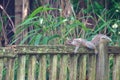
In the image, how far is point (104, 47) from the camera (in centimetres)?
362

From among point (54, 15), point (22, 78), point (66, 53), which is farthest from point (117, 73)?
point (54, 15)

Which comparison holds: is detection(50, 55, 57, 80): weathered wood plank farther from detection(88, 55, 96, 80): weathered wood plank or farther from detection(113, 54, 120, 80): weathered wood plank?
detection(113, 54, 120, 80): weathered wood plank

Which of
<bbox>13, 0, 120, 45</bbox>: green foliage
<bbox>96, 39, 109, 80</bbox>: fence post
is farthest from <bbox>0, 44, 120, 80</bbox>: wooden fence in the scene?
<bbox>13, 0, 120, 45</bbox>: green foliage

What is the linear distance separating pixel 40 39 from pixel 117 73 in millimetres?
1044

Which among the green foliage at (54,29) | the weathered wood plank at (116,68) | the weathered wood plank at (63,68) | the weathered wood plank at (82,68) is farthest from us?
the green foliage at (54,29)

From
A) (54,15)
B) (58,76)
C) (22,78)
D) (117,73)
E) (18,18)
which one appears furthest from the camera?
(18,18)

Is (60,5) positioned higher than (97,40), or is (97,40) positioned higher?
(60,5)

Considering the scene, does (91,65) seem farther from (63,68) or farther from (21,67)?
(21,67)

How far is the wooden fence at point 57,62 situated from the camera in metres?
3.20

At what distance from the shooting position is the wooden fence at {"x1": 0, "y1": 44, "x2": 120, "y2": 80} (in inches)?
126

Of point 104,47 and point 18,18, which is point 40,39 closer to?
point 104,47

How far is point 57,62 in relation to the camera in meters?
3.54

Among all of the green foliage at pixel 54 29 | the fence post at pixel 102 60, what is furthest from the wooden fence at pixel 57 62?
the green foliage at pixel 54 29

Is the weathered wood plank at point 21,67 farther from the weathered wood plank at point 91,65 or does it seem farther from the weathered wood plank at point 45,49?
the weathered wood plank at point 91,65
